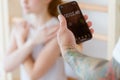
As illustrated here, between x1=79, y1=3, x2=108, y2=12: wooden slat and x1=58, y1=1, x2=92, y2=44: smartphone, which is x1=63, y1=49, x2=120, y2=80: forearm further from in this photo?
x1=79, y1=3, x2=108, y2=12: wooden slat

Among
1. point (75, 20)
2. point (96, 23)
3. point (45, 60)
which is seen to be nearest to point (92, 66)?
point (75, 20)

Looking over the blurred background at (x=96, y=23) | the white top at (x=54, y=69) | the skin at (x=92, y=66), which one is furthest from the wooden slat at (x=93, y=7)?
the skin at (x=92, y=66)

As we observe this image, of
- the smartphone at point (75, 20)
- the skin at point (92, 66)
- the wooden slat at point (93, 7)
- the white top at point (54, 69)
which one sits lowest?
the white top at point (54, 69)

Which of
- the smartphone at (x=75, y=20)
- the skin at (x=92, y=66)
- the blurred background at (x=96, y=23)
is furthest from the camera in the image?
the blurred background at (x=96, y=23)

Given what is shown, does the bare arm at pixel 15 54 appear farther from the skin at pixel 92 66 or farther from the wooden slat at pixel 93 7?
the skin at pixel 92 66

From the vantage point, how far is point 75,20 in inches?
35.9

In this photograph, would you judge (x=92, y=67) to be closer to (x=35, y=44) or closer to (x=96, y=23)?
(x=35, y=44)

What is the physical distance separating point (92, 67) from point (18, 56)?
66cm

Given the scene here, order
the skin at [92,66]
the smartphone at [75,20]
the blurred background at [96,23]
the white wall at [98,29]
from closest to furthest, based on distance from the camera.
A: the skin at [92,66] → the smartphone at [75,20] → the blurred background at [96,23] → the white wall at [98,29]

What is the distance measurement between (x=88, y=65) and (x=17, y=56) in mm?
653

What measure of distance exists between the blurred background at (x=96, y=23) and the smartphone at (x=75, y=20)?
20cm

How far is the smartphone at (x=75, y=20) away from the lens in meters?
0.89

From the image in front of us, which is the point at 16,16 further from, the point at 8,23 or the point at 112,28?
the point at 112,28

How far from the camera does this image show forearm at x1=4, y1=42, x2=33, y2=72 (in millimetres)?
1159
